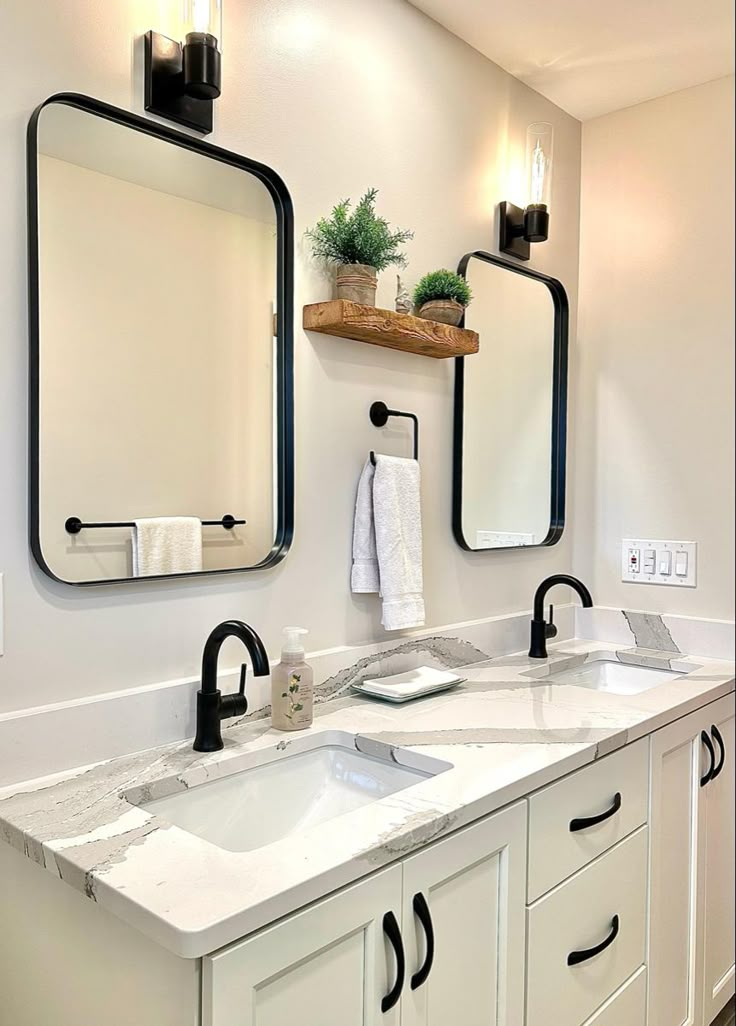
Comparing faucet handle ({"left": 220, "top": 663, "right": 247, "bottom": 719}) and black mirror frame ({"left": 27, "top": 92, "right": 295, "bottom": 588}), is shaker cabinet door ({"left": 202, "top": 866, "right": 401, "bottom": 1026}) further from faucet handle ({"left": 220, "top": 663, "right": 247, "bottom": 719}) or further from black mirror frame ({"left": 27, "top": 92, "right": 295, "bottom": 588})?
black mirror frame ({"left": 27, "top": 92, "right": 295, "bottom": 588})

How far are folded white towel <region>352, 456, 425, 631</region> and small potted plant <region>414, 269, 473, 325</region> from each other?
0.34 m

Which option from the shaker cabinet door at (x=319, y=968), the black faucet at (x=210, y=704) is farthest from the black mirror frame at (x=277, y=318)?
the shaker cabinet door at (x=319, y=968)

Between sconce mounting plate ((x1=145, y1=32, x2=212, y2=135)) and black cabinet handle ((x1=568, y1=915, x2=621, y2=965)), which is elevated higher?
sconce mounting plate ((x1=145, y1=32, x2=212, y2=135))

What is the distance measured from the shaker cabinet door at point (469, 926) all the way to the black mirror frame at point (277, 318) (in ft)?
2.00

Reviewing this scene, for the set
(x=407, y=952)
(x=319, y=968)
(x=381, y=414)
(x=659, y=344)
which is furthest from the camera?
(x=659, y=344)

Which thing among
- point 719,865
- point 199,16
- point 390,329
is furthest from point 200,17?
point 719,865

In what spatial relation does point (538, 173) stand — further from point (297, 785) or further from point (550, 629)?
point (297, 785)

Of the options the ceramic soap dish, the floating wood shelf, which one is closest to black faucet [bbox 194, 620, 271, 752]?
the ceramic soap dish

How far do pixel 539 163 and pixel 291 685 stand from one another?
1.47 m

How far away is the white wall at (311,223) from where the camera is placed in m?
1.20

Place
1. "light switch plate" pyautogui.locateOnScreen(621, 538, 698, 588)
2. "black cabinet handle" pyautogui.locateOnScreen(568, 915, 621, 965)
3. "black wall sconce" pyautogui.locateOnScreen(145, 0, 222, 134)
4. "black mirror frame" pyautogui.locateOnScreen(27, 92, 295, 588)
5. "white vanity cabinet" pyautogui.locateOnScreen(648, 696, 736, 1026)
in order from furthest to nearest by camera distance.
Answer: "light switch plate" pyautogui.locateOnScreen(621, 538, 698, 588) → "white vanity cabinet" pyautogui.locateOnScreen(648, 696, 736, 1026) → "black cabinet handle" pyautogui.locateOnScreen(568, 915, 621, 965) → "black wall sconce" pyautogui.locateOnScreen(145, 0, 222, 134) → "black mirror frame" pyautogui.locateOnScreen(27, 92, 295, 588)

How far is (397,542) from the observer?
5.62 feet

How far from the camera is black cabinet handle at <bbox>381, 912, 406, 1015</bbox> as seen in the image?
3.41ft

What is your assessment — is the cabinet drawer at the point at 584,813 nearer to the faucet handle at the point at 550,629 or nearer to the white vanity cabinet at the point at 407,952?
the white vanity cabinet at the point at 407,952
